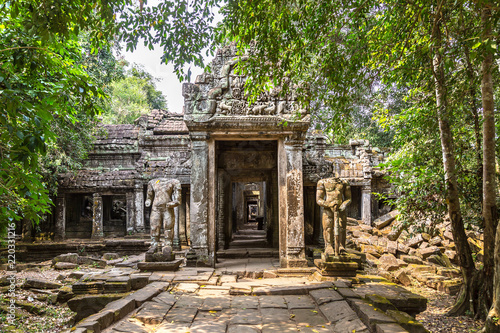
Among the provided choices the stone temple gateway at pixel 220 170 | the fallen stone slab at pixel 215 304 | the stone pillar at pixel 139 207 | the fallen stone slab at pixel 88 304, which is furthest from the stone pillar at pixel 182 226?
the fallen stone slab at pixel 215 304

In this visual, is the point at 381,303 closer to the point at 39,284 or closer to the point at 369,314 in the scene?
the point at 369,314

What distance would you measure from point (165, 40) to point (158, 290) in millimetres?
4372

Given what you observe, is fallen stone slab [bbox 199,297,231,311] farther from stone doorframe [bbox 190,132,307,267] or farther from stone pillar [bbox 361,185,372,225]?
stone pillar [bbox 361,185,372,225]

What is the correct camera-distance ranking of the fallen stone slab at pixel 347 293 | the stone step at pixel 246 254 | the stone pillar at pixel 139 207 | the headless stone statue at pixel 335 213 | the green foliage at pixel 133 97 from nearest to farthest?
1. the fallen stone slab at pixel 347 293
2. the headless stone statue at pixel 335 213
3. the stone step at pixel 246 254
4. the stone pillar at pixel 139 207
5. the green foliage at pixel 133 97

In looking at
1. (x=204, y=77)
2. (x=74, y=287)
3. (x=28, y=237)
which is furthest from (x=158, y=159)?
(x=74, y=287)

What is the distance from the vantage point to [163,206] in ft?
25.7

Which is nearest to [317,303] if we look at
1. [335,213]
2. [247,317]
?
[247,317]

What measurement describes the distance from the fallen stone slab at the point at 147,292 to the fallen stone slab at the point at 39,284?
3720 millimetres

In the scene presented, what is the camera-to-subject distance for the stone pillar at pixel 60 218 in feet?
46.0

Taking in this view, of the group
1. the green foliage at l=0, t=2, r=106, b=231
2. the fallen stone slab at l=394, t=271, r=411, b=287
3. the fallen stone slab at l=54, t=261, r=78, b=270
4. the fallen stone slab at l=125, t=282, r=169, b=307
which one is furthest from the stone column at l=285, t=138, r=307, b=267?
the fallen stone slab at l=54, t=261, r=78, b=270

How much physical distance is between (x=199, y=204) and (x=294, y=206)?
7.13 ft

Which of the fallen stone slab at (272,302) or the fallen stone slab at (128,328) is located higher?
the fallen stone slab at (128,328)

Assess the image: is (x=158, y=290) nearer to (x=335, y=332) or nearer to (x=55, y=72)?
(x=335, y=332)

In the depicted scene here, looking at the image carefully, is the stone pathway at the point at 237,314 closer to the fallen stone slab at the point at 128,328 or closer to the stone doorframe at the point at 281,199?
the fallen stone slab at the point at 128,328
